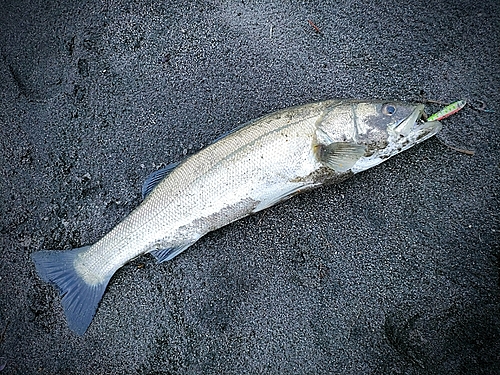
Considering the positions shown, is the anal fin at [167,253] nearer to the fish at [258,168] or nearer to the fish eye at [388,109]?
the fish at [258,168]

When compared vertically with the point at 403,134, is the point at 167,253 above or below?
below

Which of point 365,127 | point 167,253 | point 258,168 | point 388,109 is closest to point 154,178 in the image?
point 167,253

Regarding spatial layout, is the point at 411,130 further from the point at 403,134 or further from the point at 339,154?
the point at 339,154

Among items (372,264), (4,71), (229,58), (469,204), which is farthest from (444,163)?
(4,71)

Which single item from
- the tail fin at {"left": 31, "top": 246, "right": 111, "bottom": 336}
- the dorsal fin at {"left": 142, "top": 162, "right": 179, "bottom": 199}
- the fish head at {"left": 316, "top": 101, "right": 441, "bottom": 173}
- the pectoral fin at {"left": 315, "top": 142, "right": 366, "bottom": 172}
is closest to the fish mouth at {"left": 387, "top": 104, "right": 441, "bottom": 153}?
the fish head at {"left": 316, "top": 101, "right": 441, "bottom": 173}

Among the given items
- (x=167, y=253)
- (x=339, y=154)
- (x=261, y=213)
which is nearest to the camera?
(x=339, y=154)

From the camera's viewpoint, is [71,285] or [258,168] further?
[71,285]

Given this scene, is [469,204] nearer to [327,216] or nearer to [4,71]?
[327,216]
